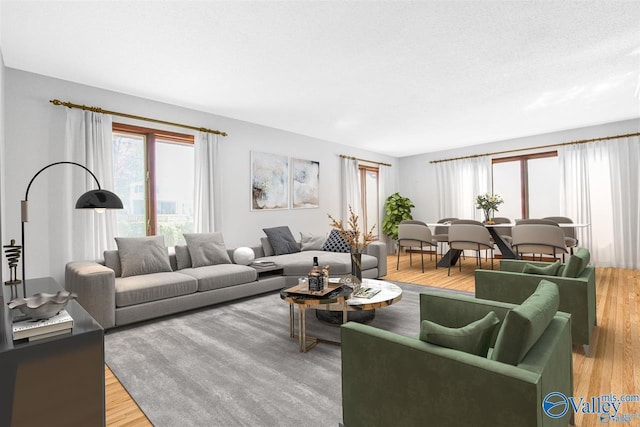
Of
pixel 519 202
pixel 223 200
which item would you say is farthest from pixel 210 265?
pixel 519 202

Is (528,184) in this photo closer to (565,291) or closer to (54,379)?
(565,291)

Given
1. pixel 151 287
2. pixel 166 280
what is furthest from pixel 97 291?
pixel 166 280

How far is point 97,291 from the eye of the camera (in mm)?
2943

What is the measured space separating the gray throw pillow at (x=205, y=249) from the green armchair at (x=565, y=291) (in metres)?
3.12

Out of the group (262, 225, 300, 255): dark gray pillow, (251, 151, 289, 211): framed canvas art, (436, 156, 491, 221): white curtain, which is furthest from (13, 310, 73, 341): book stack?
(436, 156, 491, 221): white curtain

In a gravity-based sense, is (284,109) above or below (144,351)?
above

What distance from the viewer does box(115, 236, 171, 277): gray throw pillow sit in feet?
11.9

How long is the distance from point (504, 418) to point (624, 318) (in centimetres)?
319

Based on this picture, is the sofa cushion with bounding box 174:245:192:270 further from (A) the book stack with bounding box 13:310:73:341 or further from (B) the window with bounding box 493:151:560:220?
(B) the window with bounding box 493:151:560:220

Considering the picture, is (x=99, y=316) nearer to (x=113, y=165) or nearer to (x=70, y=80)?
(x=113, y=165)

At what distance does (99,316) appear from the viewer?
2.97 metres

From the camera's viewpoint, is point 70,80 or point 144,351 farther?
point 70,80

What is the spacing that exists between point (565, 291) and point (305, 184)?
4.51 m

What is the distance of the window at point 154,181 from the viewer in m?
4.19
